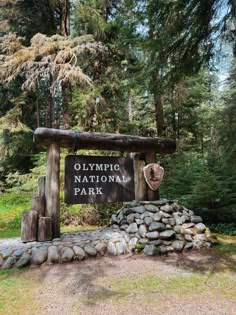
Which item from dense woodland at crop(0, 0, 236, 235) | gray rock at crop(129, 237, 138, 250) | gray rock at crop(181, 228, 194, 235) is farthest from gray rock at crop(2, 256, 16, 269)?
dense woodland at crop(0, 0, 236, 235)

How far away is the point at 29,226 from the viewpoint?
4965mm

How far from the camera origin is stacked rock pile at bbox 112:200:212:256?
5.30 meters

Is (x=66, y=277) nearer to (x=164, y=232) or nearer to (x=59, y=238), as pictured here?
(x=59, y=238)

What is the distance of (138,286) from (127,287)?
14 centimetres

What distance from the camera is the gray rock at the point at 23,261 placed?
4.41 metres

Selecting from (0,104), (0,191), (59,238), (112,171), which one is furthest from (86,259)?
(0,104)

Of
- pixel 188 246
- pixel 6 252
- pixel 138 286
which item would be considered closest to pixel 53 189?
pixel 6 252

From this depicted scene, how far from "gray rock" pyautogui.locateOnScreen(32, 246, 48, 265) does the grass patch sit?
0.29 m

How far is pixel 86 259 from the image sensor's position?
4.77 m

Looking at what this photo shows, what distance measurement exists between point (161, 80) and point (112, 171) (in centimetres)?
261

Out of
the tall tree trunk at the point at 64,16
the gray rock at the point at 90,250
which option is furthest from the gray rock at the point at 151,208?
the tall tree trunk at the point at 64,16

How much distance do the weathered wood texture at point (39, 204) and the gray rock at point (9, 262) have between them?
0.89 meters

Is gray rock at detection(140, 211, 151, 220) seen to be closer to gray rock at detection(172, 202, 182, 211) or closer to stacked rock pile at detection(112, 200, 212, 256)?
stacked rock pile at detection(112, 200, 212, 256)

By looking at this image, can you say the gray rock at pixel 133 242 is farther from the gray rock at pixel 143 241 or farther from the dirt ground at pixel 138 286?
the dirt ground at pixel 138 286
